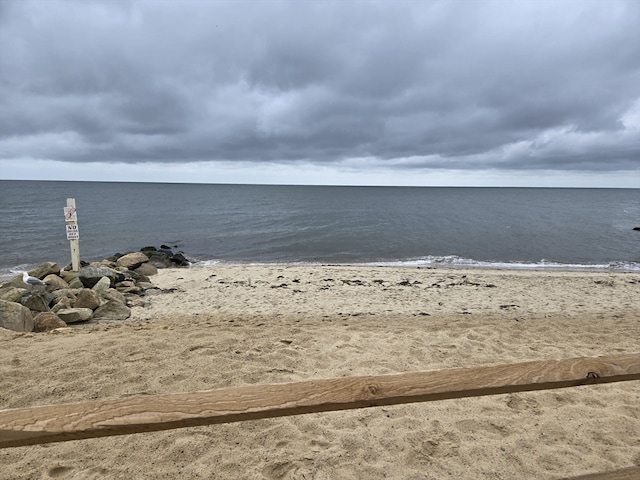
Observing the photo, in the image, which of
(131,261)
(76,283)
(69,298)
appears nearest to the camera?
(69,298)

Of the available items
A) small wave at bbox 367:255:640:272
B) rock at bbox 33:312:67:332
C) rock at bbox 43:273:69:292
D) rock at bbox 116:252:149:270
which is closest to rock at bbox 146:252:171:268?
rock at bbox 116:252:149:270

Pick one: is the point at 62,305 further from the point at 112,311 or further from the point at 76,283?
the point at 76,283

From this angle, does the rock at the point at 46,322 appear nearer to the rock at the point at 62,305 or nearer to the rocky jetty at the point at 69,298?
the rocky jetty at the point at 69,298

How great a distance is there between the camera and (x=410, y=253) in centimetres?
2230

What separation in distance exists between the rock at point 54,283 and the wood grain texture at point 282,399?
32.6ft

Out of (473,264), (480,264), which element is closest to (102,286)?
(473,264)

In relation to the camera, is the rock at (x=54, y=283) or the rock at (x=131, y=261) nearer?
the rock at (x=54, y=283)

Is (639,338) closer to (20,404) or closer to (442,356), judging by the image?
(442,356)

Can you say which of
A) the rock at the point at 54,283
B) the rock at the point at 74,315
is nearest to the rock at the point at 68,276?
the rock at the point at 54,283

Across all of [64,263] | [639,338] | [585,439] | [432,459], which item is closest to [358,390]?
[432,459]

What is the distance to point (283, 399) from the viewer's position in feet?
5.95

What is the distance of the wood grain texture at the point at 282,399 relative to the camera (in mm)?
1661

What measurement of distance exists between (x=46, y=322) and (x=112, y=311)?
4.95 ft

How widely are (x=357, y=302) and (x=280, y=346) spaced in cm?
460
